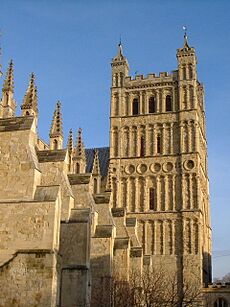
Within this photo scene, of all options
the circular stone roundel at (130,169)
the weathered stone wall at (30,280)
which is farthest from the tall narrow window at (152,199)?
the weathered stone wall at (30,280)

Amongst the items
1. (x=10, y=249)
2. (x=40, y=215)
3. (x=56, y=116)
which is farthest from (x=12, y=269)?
(x=56, y=116)

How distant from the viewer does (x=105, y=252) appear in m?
29.8

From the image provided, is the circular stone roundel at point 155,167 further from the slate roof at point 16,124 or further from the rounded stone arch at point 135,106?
the slate roof at point 16,124

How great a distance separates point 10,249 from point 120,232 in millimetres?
20953

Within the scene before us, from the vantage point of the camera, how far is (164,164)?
165 ft

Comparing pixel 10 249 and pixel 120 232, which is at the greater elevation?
pixel 120 232

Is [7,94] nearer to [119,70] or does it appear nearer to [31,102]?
[31,102]

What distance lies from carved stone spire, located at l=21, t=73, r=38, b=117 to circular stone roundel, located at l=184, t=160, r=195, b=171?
27272mm

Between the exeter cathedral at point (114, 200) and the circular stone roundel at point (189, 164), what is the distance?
0.32 ft

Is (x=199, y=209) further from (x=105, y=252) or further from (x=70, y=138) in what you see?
(x=105, y=252)

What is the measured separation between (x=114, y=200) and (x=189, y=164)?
824cm

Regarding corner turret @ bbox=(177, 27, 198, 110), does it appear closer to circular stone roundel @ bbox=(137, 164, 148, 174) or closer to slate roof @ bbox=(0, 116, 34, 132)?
circular stone roundel @ bbox=(137, 164, 148, 174)

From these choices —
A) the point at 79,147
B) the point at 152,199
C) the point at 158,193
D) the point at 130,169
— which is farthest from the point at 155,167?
the point at 79,147

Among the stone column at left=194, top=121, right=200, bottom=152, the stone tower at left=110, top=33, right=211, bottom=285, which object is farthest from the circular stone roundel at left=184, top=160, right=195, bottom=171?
the stone column at left=194, top=121, right=200, bottom=152
